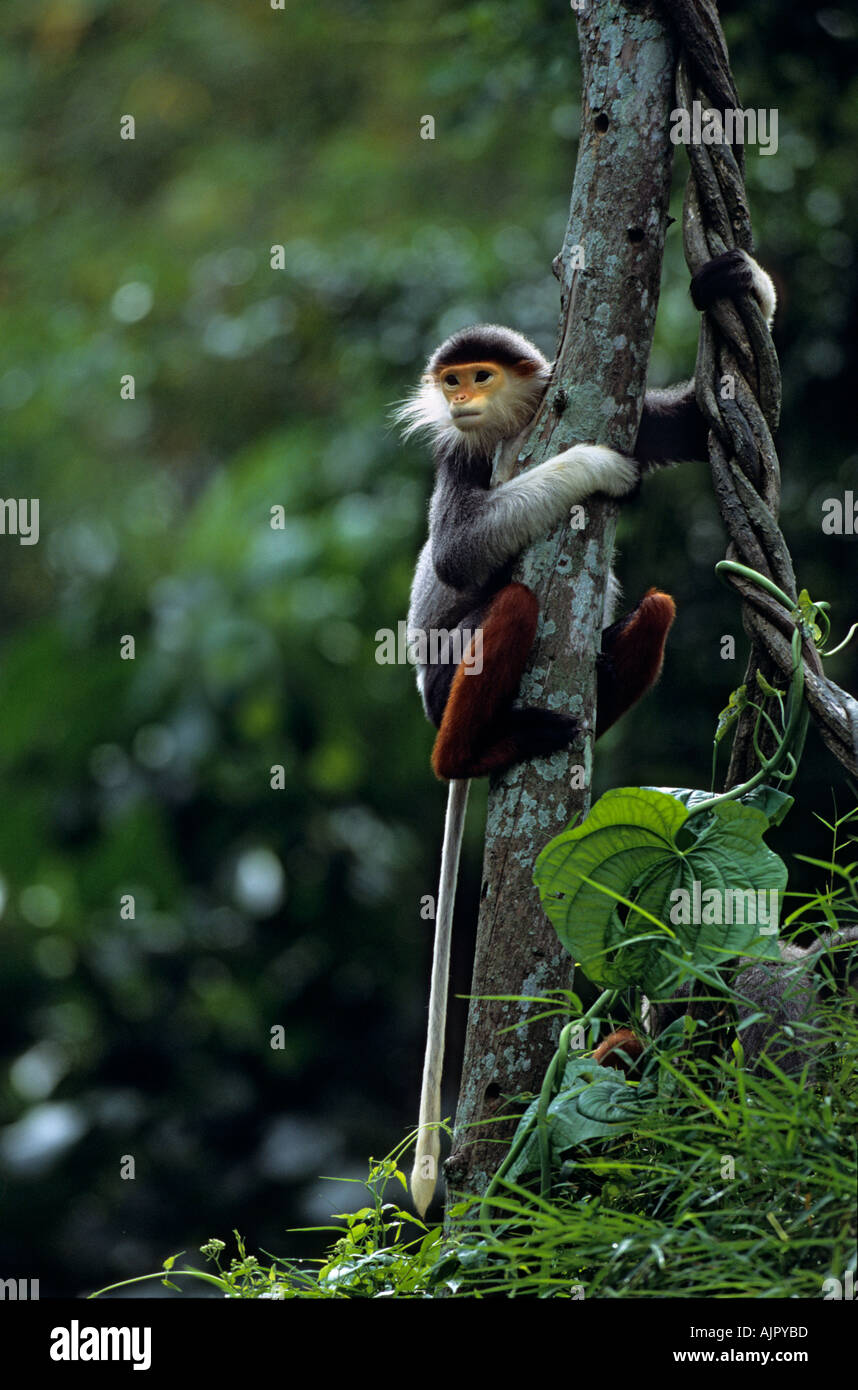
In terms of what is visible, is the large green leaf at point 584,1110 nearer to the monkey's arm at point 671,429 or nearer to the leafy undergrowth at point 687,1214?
the leafy undergrowth at point 687,1214

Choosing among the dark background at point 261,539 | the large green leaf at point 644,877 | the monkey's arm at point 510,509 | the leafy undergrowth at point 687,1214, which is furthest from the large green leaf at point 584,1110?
the dark background at point 261,539

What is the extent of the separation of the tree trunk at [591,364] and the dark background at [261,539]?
6.89ft

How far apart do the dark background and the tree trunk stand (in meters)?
2.10

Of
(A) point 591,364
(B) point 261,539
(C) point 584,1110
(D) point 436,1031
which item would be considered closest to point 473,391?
(A) point 591,364

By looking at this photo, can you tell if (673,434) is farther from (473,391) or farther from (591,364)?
(473,391)

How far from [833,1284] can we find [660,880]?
79 cm

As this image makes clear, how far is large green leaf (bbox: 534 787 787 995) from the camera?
8.37 feet

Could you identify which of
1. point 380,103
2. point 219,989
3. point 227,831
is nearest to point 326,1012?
point 219,989

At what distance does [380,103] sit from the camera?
8773 millimetres

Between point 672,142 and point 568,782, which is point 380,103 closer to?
point 672,142

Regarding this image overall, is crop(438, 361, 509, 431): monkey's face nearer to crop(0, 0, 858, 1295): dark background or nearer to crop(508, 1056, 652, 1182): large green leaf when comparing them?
crop(0, 0, 858, 1295): dark background

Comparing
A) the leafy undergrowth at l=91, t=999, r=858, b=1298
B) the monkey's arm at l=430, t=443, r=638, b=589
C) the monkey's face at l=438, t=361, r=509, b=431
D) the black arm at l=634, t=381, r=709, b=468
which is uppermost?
the monkey's face at l=438, t=361, r=509, b=431

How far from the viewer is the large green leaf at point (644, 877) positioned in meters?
2.55

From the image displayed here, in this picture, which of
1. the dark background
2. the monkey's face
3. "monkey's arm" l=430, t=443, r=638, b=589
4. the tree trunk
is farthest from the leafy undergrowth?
the dark background
